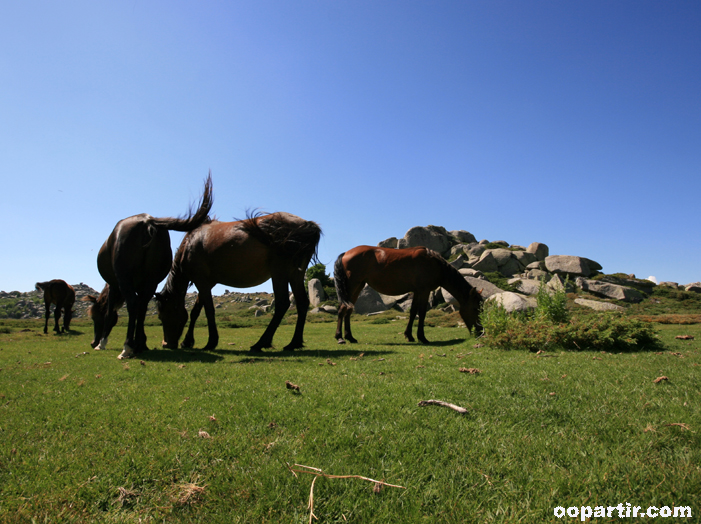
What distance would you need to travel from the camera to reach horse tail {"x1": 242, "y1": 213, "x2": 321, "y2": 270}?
7027 millimetres

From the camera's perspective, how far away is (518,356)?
6.33 m

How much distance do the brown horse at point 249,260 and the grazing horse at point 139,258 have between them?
0.40 meters

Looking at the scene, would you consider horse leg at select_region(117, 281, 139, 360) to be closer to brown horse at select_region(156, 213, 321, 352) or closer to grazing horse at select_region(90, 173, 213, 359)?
grazing horse at select_region(90, 173, 213, 359)

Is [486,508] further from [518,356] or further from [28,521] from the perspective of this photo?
[518,356]

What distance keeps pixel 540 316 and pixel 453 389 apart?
211 inches

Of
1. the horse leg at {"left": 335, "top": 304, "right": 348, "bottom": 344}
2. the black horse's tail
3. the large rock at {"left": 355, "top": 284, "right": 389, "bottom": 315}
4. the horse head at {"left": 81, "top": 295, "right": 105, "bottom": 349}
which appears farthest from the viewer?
the large rock at {"left": 355, "top": 284, "right": 389, "bottom": 315}

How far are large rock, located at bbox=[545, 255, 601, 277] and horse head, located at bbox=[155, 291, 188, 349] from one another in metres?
31.1

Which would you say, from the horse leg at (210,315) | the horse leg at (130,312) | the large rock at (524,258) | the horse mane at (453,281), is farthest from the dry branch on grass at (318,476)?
the large rock at (524,258)

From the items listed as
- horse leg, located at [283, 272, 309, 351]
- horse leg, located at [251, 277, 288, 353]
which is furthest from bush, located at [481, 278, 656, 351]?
horse leg, located at [251, 277, 288, 353]

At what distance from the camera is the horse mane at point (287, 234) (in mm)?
7027

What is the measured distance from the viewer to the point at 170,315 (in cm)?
797

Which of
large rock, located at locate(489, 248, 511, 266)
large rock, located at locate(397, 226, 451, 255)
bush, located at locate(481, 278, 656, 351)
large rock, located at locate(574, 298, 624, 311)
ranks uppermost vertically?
large rock, located at locate(397, 226, 451, 255)

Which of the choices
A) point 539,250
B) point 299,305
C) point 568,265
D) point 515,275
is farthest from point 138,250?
point 539,250

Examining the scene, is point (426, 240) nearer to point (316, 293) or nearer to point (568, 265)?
point (568, 265)
